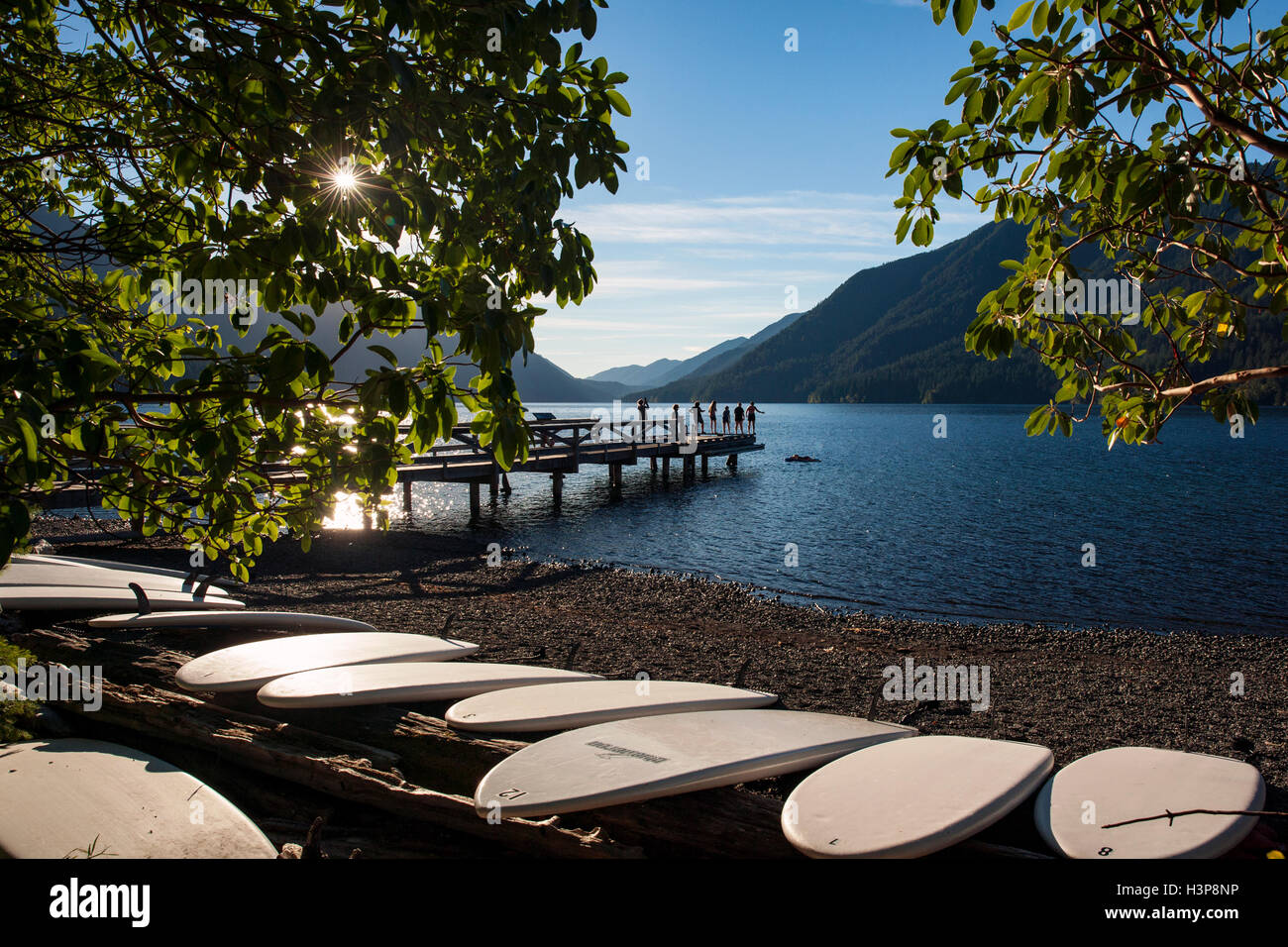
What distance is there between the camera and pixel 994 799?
11.7 ft

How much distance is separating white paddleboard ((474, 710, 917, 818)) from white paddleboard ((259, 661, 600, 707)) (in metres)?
1.31

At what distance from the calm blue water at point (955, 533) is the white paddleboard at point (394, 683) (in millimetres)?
12649

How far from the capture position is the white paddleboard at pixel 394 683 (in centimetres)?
500

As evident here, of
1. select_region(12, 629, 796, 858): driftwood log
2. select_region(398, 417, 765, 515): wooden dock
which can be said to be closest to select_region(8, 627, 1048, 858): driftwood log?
select_region(12, 629, 796, 858): driftwood log

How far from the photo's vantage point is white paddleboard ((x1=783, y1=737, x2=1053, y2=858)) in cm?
321

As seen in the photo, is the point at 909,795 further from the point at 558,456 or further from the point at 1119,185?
the point at 558,456

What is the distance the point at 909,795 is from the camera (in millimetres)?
3615

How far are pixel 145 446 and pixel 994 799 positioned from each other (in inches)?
193
